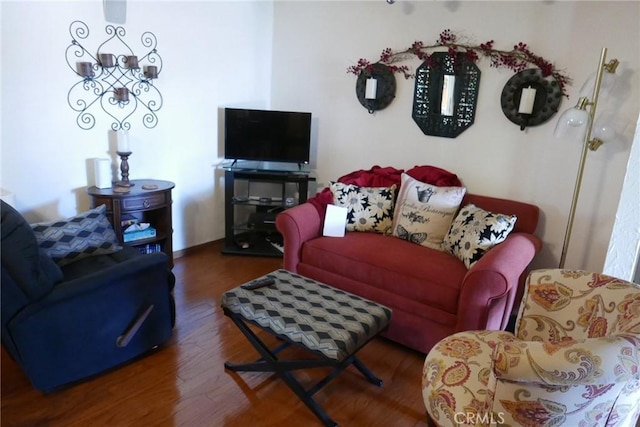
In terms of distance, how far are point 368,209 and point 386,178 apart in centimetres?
33

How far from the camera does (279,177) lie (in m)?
3.61

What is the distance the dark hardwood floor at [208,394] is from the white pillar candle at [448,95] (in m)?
1.73

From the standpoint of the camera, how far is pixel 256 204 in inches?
148

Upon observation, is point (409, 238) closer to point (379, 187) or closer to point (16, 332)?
point (379, 187)

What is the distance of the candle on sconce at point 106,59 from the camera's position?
2.80 metres

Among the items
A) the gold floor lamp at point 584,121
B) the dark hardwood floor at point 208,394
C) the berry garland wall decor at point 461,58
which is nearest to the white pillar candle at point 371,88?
the berry garland wall decor at point 461,58

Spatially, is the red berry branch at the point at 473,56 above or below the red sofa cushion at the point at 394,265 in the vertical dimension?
above

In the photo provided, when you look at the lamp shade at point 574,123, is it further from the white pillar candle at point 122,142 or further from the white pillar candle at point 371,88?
the white pillar candle at point 122,142

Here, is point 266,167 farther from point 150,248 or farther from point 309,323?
point 309,323

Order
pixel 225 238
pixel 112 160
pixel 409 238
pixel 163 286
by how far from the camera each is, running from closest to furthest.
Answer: pixel 163 286
pixel 409 238
pixel 112 160
pixel 225 238

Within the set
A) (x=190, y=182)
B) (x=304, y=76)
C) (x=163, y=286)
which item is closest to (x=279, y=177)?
(x=190, y=182)

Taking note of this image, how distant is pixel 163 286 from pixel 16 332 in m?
0.68

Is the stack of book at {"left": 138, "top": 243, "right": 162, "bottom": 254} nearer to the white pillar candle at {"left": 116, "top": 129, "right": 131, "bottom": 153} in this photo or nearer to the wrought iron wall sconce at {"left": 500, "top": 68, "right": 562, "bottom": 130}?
the white pillar candle at {"left": 116, "top": 129, "right": 131, "bottom": 153}

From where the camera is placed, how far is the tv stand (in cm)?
363
